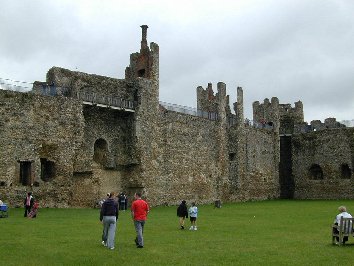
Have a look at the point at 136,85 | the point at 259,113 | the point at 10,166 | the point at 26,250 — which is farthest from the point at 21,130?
the point at 259,113

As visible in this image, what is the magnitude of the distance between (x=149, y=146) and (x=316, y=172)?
71.1 ft

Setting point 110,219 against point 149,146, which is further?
point 149,146

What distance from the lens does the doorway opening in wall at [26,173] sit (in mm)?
30031

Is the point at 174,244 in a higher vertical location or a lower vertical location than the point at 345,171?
lower

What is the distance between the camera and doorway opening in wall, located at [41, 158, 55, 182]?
30997mm

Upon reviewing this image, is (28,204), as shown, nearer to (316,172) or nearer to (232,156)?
(232,156)

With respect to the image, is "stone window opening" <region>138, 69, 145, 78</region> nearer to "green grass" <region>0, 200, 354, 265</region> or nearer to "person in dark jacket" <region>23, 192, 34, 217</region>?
"person in dark jacket" <region>23, 192, 34, 217</region>

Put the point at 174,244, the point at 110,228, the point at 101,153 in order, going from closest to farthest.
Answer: the point at 110,228 < the point at 174,244 < the point at 101,153

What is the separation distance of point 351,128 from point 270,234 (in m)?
32.6

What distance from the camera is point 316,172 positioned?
2035 inches

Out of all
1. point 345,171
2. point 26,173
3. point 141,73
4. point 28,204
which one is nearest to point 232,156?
point 345,171

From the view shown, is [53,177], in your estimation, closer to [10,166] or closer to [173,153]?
[10,166]

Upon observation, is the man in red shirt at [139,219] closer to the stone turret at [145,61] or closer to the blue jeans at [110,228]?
the blue jeans at [110,228]

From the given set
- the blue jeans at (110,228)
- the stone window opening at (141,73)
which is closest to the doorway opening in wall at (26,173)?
the stone window opening at (141,73)
